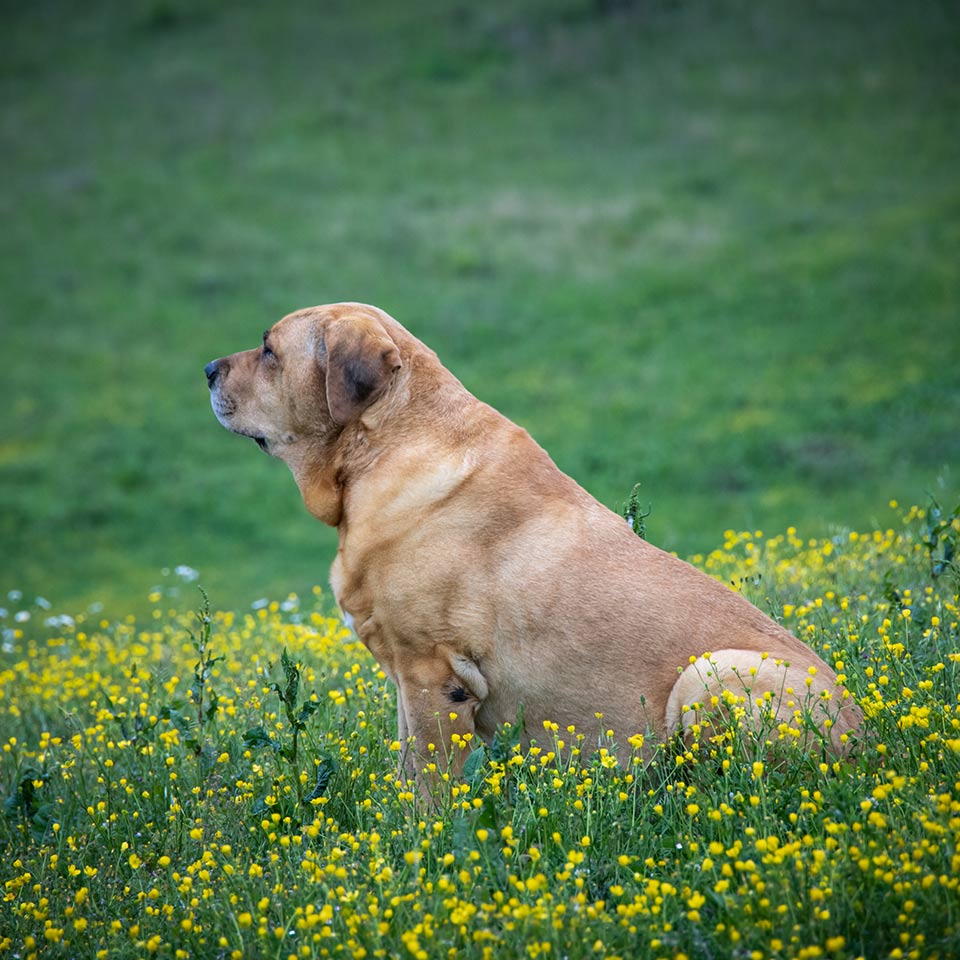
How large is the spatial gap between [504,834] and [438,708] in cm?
87

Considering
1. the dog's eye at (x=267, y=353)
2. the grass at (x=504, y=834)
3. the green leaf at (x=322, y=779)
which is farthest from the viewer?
the dog's eye at (x=267, y=353)

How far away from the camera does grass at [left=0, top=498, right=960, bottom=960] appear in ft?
11.2

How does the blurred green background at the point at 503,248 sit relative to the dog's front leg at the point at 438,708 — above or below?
above

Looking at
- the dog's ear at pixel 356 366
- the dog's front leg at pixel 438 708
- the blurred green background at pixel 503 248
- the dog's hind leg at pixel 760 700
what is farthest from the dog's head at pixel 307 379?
the blurred green background at pixel 503 248

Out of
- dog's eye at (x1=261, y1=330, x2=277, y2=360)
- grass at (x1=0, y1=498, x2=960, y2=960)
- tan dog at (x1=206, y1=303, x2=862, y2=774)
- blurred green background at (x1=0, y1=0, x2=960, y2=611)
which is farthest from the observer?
blurred green background at (x1=0, y1=0, x2=960, y2=611)

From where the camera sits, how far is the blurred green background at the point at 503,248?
591 inches

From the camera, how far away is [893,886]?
3.39m

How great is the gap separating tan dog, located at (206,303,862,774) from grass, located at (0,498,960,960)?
0.17 meters

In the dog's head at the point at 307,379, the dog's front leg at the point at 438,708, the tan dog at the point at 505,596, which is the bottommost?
the dog's front leg at the point at 438,708

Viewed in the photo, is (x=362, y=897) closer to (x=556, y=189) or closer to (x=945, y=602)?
(x=945, y=602)

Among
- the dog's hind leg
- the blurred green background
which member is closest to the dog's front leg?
the dog's hind leg

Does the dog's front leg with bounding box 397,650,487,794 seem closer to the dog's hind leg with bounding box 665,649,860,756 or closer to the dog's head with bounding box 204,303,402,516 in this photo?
the dog's hind leg with bounding box 665,649,860,756

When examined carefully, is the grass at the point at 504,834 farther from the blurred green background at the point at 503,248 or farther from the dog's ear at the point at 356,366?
the blurred green background at the point at 503,248

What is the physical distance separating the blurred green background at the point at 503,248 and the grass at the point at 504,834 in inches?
247
